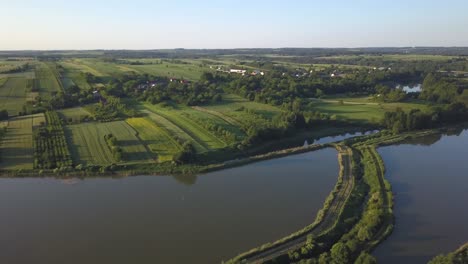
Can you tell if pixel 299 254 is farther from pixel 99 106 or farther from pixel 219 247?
pixel 99 106

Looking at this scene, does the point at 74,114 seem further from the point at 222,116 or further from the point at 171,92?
the point at 171,92

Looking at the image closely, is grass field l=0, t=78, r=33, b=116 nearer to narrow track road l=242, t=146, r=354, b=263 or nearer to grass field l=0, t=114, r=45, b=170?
grass field l=0, t=114, r=45, b=170

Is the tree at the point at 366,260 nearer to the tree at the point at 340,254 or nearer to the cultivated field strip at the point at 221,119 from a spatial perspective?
the tree at the point at 340,254

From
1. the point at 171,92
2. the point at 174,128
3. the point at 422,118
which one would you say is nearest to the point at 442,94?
the point at 422,118

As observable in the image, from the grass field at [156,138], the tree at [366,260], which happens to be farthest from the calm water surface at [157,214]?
the tree at [366,260]

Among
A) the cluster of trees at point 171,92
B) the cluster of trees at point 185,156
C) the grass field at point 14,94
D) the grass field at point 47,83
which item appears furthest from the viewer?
the grass field at point 47,83

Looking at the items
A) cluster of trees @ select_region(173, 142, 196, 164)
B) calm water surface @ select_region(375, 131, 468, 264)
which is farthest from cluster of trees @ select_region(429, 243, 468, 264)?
cluster of trees @ select_region(173, 142, 196, 164)

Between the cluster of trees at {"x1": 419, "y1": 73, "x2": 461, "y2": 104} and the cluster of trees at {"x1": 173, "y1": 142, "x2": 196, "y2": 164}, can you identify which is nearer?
the cluster of trees at {"x1": 173, "y1": 142, "x2": 196, "y2": 164}

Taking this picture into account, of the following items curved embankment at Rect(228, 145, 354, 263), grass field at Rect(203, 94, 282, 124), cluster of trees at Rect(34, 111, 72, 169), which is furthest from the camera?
grass field at Rect(203, 94, 282, 124)
